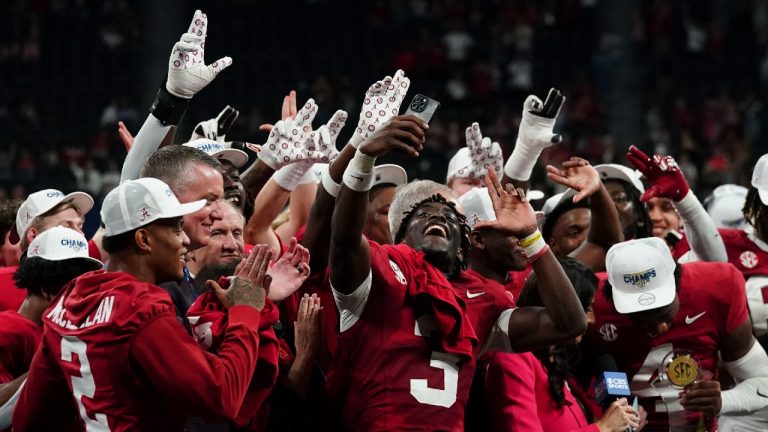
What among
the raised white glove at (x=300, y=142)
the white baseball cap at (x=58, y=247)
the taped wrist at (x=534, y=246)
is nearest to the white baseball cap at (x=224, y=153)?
the raised white glove at (x=300, y=142)

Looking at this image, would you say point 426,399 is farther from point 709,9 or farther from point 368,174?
point 709,9

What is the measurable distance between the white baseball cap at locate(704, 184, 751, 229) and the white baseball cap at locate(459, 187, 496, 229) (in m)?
2.77

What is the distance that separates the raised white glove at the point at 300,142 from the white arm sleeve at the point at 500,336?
113 cm

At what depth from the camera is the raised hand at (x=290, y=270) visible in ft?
11.3

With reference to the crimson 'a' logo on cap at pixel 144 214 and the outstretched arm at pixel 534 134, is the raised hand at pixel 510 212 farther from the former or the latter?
the outstretched arm at pixel 534 134

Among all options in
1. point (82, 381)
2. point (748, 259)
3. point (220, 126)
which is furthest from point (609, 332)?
point (82, 381)

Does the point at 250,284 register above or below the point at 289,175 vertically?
above

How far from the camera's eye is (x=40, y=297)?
13.2 feet

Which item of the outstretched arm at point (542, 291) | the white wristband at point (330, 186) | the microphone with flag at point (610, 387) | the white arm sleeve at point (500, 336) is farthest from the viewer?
the microphone with flag at point (610, 387)

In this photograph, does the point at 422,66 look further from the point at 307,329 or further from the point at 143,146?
the point at 307,329

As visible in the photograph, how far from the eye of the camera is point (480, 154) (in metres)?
5.44

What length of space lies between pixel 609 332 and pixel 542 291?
101 cm

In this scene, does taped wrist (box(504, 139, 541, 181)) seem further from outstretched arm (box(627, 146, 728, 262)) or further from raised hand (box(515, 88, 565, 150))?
outstretched arm (box(627, 146, 728, 262))

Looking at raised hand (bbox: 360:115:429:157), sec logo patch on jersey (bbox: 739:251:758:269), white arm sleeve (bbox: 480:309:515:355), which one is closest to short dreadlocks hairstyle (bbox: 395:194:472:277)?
white arm sleeve (bbox: 480:309:515:355)
